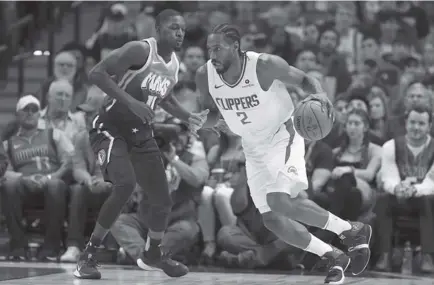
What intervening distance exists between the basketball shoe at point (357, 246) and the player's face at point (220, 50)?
4.78 feet

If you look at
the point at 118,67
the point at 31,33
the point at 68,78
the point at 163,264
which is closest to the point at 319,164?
the point at 163,264

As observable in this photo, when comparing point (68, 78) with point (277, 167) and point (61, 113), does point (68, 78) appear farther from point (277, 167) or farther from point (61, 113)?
point (277, 167)

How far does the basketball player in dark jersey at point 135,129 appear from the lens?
21.0 ft

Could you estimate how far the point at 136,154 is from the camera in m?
6.62

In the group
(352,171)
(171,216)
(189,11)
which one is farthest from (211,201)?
(189,11)

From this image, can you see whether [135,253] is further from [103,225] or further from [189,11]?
[189,11]

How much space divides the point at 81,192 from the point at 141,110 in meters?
2.29

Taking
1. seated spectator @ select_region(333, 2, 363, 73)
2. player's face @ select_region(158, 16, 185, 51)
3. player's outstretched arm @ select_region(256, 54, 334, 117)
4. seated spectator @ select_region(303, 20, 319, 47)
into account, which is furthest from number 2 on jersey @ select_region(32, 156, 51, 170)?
seated spectator @ select_region(333, 2, 363, 73)

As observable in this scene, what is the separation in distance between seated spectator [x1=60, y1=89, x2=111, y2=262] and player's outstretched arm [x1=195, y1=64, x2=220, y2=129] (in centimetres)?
187

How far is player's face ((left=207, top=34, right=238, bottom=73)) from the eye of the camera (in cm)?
622

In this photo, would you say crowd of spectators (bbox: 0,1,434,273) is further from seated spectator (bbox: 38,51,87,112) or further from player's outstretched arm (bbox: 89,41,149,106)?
player's outstretched arm (bbox: 89,41,149,106)

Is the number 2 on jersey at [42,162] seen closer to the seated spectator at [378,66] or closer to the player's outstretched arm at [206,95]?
the player's outstretched arm at [206,95]

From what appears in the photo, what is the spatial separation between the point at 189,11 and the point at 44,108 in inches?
113

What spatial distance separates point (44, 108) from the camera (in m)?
9.48
